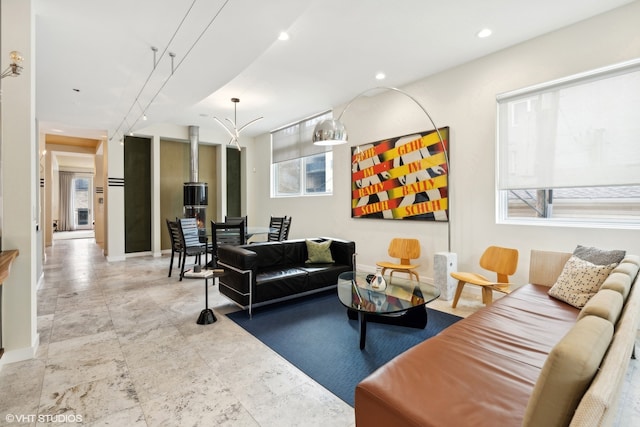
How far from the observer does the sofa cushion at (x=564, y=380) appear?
91cm

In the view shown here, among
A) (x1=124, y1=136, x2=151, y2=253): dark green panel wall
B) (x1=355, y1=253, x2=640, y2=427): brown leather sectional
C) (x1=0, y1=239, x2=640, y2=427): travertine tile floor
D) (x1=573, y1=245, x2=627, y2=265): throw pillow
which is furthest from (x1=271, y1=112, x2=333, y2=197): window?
(x1=355, y1=253, x2=640, y2=427): brown leather sectional

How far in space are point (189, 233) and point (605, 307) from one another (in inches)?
213

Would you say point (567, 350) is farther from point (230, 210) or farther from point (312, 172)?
point (230, 210)

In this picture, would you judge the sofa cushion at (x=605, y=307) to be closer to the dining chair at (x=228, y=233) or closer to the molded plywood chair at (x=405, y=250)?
the molded plywood chair at (x=405, y=250)

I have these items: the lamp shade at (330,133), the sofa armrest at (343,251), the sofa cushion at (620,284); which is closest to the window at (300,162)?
the sofa armrest at (343,251)

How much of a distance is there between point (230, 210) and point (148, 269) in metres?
3.28

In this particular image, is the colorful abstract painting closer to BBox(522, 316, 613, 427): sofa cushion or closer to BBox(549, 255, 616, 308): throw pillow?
BBox(549, 255, 616, 308): throw pillow

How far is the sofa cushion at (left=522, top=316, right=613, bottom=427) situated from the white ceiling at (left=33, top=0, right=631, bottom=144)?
282cm

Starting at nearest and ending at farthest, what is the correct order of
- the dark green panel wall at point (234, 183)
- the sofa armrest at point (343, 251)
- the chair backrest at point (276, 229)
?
the sofa armrest at point (343, 251), the chair backrest at point (276, 229), the dark green panel wall at point (234, 183)

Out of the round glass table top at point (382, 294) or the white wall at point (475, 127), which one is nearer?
the round glass table top at point (382, 294)

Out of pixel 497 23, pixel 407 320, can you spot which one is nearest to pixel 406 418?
pixel 407 320

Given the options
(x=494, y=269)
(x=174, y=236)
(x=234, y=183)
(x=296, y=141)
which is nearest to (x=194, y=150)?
(x=234, y=183)

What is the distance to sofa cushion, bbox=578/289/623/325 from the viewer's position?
3.96 ft

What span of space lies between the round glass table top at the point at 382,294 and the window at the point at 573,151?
180 cm
